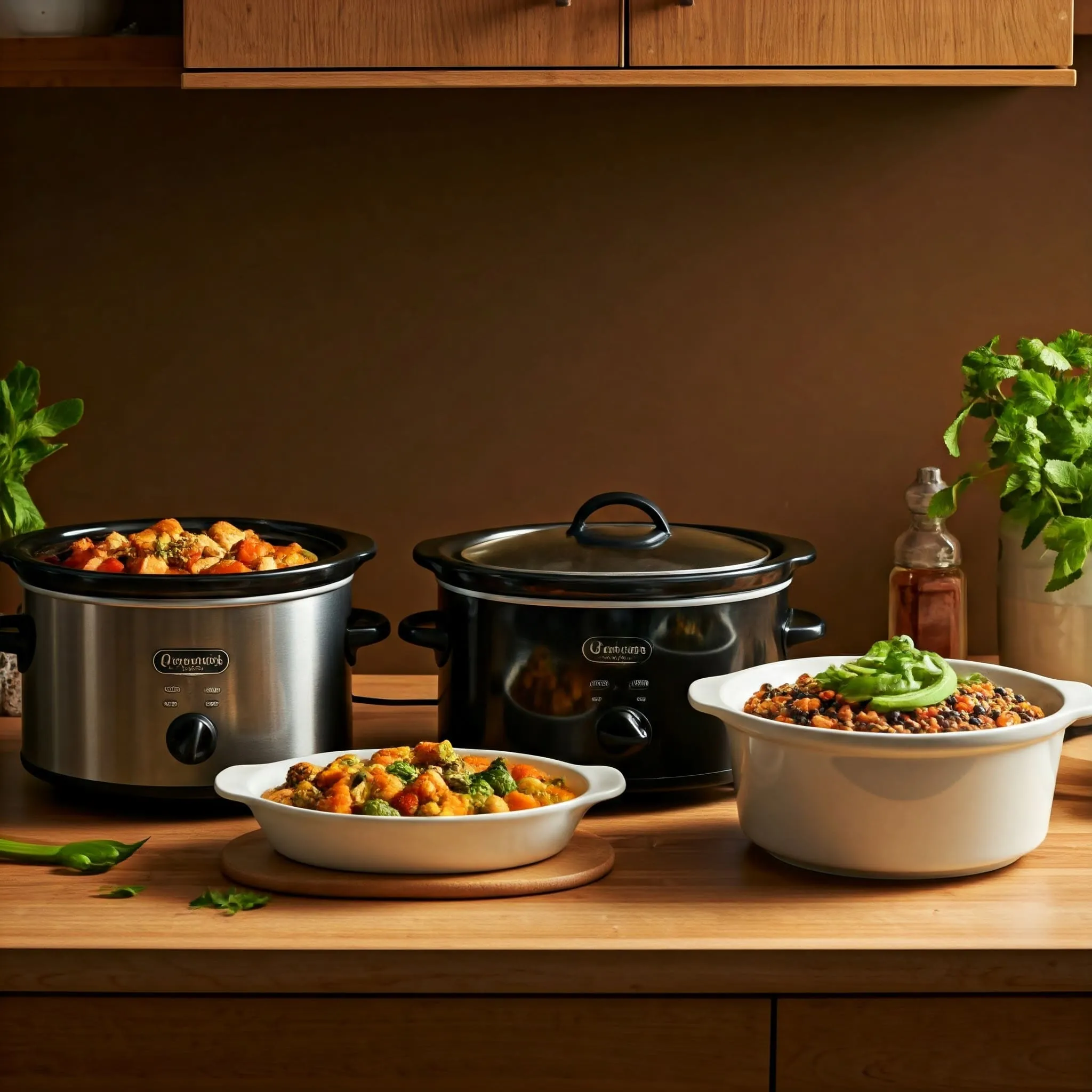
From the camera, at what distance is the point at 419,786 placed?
105 centimetres

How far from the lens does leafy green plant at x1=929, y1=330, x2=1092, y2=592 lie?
Answer: 53.6 inches

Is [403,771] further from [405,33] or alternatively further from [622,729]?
[405,33]

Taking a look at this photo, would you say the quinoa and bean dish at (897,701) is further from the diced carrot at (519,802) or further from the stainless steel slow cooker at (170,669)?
the stainless steel slow cooker at (170,669)

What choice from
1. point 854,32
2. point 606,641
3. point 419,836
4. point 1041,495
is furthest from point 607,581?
point 854,32

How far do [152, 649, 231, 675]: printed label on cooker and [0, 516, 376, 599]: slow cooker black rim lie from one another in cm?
5

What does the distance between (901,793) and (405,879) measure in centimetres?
38

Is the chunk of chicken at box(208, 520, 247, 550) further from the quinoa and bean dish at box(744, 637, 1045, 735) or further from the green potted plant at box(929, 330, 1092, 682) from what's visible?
the green potted plant at box(929, 330, 1092, 682)

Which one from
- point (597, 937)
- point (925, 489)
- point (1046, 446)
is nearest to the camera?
point (597, 937)

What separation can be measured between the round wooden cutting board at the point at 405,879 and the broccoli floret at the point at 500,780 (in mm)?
62

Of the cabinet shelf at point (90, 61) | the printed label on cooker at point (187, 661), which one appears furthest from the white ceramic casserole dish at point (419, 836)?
the cabinet shelf at point (90, 61)

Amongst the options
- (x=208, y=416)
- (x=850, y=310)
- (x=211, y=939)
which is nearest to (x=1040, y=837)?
(x=211, y=939)

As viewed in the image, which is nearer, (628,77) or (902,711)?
(902,711)
